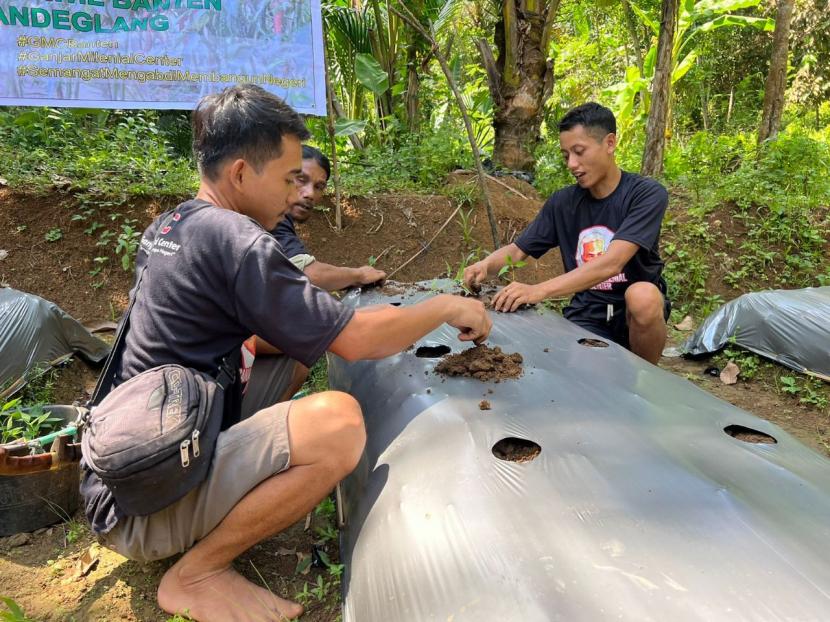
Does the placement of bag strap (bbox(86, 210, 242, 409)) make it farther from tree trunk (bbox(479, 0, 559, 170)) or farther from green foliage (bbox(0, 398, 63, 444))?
tree trunk (bbox(479, 0, 559, 170))

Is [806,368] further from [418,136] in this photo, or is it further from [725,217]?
[418,136]

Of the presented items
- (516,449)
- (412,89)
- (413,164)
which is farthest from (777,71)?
(516,449)

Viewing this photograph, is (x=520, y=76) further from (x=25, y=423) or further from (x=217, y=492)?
(x=217, y=492)

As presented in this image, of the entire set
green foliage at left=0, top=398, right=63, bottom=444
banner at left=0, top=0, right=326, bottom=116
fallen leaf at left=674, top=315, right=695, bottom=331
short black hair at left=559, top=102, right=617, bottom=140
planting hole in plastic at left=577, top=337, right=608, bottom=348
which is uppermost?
banner at left=0, top=0, right=326, bottom=116

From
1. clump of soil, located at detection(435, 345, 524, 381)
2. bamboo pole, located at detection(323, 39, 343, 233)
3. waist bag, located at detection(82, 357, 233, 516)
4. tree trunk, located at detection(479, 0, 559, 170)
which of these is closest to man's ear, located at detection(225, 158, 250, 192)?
waist bag, located at detection(82, 357, 233, 516)

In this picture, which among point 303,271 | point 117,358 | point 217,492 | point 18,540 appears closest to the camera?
point 217,492

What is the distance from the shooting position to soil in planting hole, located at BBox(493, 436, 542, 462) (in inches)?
53.1

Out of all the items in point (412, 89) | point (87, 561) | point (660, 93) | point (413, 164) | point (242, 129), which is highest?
point (412, 89)

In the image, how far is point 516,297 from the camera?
7.61 feet

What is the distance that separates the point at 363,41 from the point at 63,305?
427 centimetres

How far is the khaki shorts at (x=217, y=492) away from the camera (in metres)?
1.36

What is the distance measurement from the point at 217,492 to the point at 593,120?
2248 millimetres

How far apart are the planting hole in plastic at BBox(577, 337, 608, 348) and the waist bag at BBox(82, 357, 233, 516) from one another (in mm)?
1374

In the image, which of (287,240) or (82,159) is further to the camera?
(82,159)
